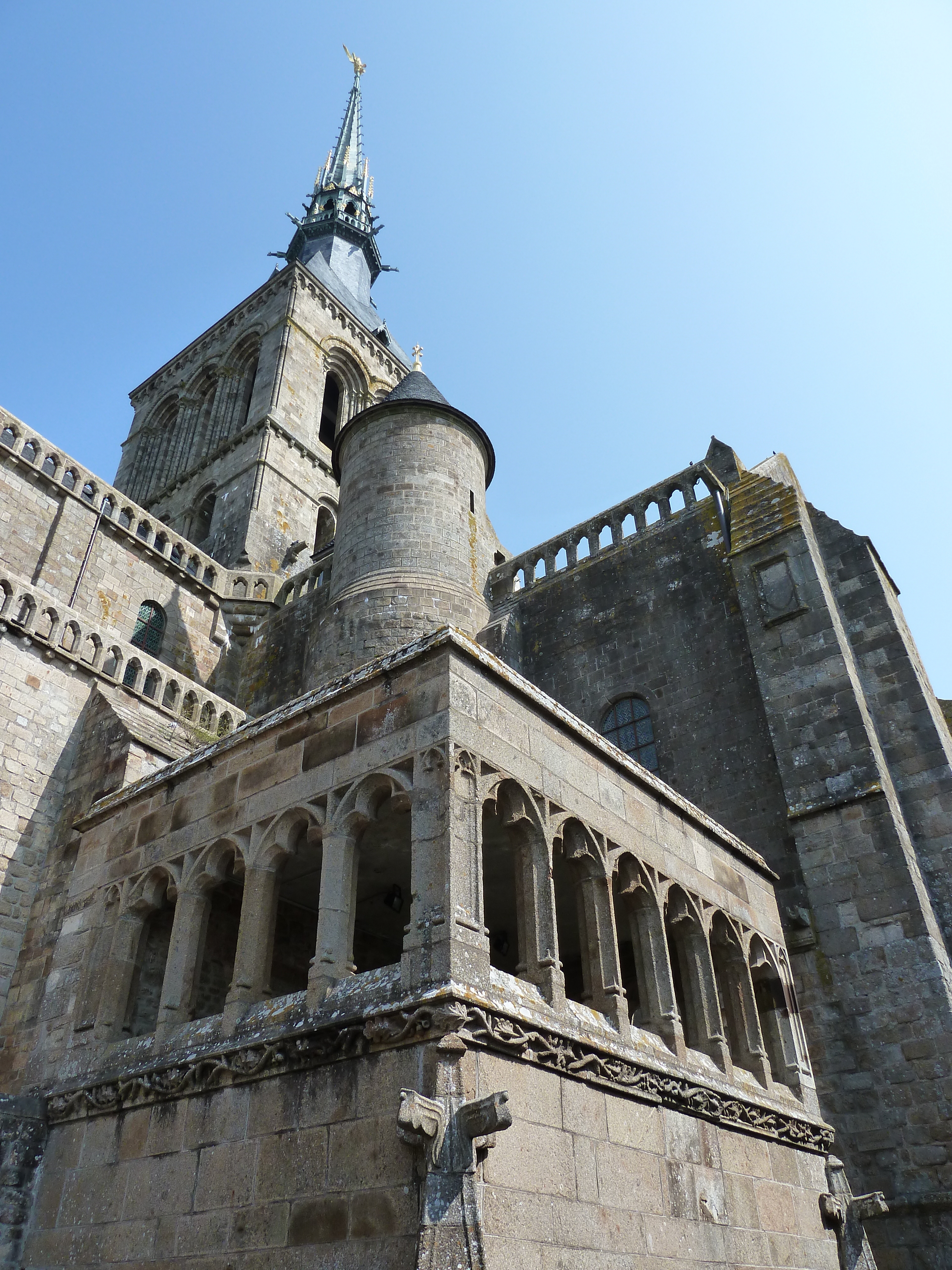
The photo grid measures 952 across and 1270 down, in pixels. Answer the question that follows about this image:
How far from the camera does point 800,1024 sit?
8766mm

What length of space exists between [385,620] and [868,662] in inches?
266

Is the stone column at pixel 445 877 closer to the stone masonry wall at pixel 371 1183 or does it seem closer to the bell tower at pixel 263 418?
the stone masonry wall at pixel 371 1183

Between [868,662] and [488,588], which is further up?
[488,588]

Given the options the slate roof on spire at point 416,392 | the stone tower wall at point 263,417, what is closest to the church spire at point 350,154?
the stone tower wall at point 263,417

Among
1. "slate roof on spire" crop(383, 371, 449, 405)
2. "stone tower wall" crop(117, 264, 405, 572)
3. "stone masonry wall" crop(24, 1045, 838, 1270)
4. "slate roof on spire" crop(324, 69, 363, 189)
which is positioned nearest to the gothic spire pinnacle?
"slate roof on spire" crop(324, 69, 363, 189)

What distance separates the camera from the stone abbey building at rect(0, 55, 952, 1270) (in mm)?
5293

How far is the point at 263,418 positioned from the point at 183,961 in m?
22.4

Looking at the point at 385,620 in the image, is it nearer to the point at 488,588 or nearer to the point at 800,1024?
the point at 488,588

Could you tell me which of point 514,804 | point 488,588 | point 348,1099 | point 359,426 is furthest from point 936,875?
point 359,426

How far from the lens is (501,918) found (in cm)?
945

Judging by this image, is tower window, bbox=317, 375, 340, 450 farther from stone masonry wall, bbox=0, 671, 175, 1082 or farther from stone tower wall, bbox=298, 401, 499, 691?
stone masonry wall, bbox=0, 671, 175, 1082

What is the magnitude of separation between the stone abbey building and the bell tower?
11.1 meters

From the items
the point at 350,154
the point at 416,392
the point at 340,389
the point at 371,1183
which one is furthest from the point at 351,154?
the point at 371,1183

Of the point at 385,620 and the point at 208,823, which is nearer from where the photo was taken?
the point at 208,823
